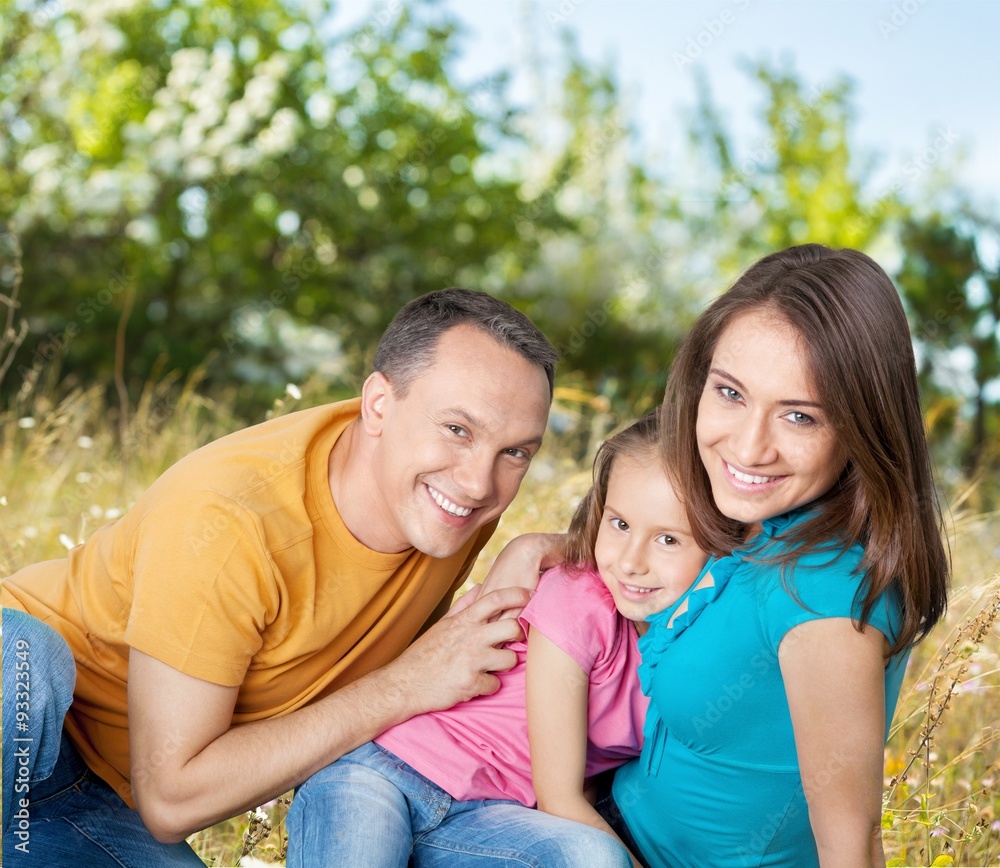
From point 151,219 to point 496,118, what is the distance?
3.87 meters

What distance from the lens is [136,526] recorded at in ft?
7.62

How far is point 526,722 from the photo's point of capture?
2264 mm

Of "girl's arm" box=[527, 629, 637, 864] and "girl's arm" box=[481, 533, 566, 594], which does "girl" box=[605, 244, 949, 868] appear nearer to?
"girl's arm" box=[527, 629, 637, 864]

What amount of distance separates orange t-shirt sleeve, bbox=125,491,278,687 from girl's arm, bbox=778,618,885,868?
1.09 metres

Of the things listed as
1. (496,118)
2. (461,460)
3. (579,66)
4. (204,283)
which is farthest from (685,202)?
(461,460)

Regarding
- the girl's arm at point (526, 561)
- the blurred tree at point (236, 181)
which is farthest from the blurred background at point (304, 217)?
the girl's arm at point (526, 561)

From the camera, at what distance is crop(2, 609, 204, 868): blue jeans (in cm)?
210

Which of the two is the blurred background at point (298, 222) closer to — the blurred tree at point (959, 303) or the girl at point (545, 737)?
the blurred tree at point (959, 303)

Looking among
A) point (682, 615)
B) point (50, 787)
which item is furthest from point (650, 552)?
point (50, 787)

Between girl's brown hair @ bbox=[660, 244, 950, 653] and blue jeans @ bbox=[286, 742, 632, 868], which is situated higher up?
girl's brown hair @ bbox=[660, 244, 950, 653]

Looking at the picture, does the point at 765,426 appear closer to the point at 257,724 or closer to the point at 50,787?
the point at 257,724

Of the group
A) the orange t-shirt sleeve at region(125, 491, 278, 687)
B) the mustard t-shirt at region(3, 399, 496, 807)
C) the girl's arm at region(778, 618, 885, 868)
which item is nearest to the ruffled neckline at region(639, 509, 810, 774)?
the girl's arm at region(778, 618, 885, 868)

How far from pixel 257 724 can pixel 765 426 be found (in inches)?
48.2

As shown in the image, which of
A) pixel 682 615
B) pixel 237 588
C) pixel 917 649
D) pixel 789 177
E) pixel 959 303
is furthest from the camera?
pixel 789 177
